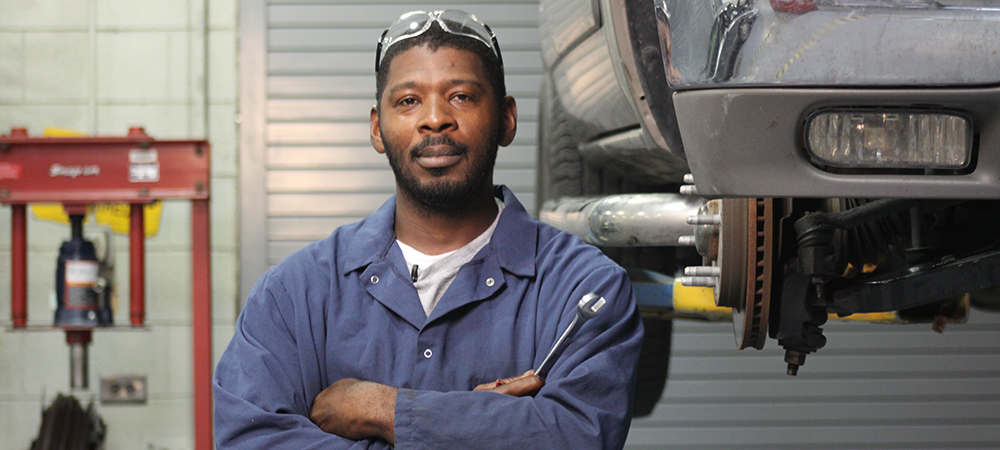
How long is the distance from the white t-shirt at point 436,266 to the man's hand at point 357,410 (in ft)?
0.57

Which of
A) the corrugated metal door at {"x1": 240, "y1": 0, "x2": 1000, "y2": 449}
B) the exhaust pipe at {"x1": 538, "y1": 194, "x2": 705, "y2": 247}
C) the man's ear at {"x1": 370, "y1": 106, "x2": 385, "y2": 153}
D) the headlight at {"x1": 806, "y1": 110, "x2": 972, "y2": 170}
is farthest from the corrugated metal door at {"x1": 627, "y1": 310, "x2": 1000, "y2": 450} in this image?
the headlight at {"x1": 806, "y1": 110, "x2": 972, "y2": 170}

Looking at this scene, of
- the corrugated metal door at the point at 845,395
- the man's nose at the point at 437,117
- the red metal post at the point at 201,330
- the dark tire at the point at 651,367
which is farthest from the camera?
the corrugated metal door at the point at 845,395

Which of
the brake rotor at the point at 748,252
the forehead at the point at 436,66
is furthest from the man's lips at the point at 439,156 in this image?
the brake rotor at the point at 748,252

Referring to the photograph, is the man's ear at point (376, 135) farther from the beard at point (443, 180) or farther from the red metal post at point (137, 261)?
the red metal post at point (137, 261)

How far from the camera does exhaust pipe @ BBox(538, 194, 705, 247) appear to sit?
1.55 meters

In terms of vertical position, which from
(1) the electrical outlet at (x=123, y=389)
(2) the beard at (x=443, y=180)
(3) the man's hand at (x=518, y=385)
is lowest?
Result: (1) the electrical outlet at (x=123, y=389)

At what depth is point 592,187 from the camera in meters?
1.94

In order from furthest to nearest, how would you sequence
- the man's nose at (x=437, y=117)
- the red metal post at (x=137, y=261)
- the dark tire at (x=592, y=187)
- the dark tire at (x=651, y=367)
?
the red metal post at (x=137, y=261)
the dark tire at (x=651, y=367)
the dark tire at (x=592, y=187)
the man's nose at (x=437, y=117)

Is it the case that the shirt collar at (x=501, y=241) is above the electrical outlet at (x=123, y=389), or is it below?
above

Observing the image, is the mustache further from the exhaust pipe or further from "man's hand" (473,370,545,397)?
the exhaust pipe

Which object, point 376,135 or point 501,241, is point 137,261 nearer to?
point 376,135

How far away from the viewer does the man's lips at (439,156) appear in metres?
1.25

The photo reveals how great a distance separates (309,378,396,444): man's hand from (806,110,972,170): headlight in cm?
69

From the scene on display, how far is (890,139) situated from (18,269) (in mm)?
2949
